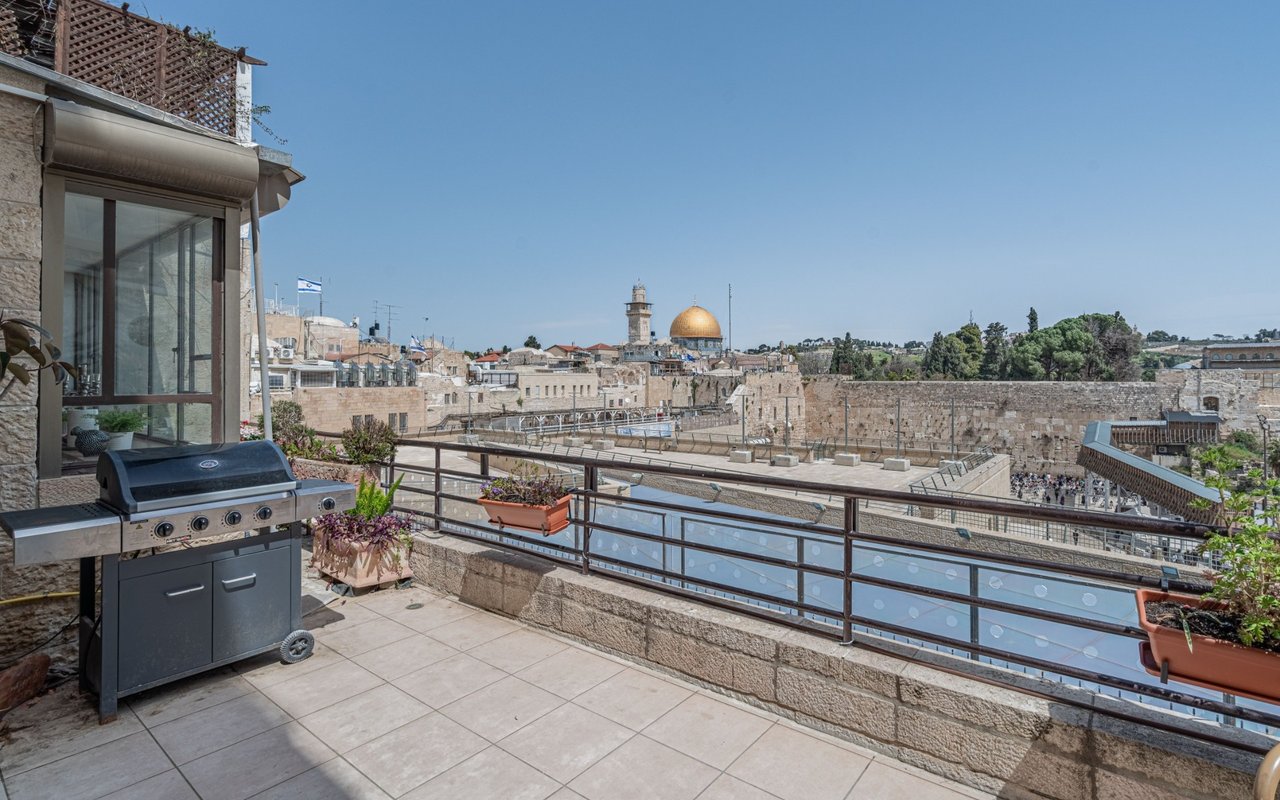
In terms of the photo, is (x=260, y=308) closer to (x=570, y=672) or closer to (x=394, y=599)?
(x=394, y=599)

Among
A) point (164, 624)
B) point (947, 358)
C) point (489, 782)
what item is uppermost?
point (947, 358)

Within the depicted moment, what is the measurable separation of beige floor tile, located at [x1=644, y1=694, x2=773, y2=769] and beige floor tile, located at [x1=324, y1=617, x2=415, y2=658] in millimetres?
1778

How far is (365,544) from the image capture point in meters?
4.41

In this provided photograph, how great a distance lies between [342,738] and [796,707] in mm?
1963

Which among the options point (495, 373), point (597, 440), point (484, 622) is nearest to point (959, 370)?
point (495, 373)

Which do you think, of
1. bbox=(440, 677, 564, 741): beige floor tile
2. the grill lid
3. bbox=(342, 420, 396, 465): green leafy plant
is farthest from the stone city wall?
the grill lid

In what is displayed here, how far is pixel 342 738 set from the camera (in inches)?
105

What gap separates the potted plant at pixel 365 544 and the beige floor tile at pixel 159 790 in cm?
202

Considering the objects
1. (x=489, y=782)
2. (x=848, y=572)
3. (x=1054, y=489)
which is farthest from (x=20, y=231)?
(x=1054, y=489)

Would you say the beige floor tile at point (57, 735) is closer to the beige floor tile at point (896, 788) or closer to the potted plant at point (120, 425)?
the potted plant at point (120, 425)

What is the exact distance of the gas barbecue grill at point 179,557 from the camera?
2.63 metres

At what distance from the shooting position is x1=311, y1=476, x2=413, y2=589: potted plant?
440cm

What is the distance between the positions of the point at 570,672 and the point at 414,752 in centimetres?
89

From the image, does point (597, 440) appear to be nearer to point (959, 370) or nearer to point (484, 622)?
point (484, 622)
